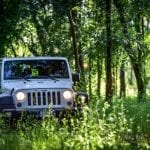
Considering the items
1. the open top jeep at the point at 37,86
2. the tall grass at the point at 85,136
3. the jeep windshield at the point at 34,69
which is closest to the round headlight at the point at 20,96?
the open top jeep at the point at 37,86

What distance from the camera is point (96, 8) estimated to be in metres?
23.2

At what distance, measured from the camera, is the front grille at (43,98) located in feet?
41.5

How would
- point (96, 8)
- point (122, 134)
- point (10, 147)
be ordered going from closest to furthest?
point (10, 147)
point (122, 134)
point (96, 8)

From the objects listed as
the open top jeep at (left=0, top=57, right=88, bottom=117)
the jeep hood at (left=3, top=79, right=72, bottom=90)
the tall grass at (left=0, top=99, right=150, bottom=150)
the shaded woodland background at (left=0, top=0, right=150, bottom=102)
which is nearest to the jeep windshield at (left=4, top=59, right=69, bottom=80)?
the open top jeep at (left=0, top=57, right=88, bottom=117)

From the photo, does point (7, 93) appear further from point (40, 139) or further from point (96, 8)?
point (96, 8)

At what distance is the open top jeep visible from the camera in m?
12.5

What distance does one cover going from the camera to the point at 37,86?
42.1 feet

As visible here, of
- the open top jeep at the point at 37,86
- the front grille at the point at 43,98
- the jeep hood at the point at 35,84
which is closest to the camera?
the open top jeep at the point at 37,86

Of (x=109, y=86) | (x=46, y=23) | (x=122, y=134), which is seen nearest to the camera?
(x=122, y=134)

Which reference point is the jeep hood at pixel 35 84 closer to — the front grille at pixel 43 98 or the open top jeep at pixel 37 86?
the open top jeep at pixel 37 86

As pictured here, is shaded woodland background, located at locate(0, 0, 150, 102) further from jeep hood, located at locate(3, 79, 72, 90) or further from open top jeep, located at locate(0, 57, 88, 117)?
jeep hood, located at locate(3, 79, 72, 90)

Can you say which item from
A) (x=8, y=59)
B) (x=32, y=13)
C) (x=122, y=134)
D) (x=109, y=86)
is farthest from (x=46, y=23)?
(x=122, y=134)

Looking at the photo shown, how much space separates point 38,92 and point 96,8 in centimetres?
1116

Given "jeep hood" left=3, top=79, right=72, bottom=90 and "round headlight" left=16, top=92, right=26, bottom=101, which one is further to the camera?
"jeep hood" left=3, top=79, right=72, bottom=90
